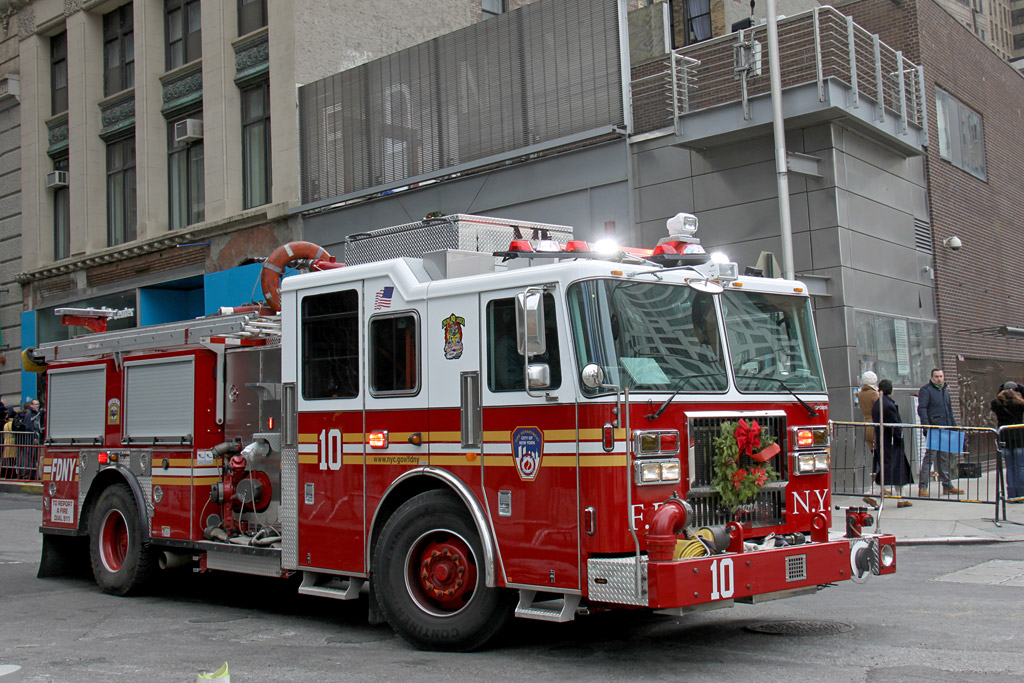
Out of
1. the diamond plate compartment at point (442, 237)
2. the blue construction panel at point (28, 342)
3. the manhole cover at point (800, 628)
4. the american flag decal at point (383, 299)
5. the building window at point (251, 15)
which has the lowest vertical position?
the manhole cover at point (800, 628)

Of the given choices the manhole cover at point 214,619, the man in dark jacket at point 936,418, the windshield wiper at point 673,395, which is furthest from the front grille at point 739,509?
the man in dark jacket at point 936,418

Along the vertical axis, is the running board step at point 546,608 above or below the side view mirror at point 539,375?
below

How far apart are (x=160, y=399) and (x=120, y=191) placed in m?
20.4

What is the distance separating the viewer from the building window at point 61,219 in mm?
30016

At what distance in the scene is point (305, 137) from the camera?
906 inches

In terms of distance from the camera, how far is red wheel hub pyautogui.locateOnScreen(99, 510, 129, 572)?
1017cm

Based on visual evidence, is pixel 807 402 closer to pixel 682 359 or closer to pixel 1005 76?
pixel 682 359

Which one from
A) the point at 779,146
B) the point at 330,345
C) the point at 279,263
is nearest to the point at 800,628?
the point at 330,345

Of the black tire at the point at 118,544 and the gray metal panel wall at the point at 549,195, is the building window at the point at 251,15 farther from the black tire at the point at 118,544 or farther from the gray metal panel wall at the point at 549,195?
the black tire at the point at 118,544

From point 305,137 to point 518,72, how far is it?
5.93m

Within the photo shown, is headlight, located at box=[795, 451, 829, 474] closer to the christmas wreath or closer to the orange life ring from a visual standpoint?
the christmas wreath

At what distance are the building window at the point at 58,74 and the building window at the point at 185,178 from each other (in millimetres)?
5325

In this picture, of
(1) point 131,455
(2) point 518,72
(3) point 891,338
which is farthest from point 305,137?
A: (1) point 131,455

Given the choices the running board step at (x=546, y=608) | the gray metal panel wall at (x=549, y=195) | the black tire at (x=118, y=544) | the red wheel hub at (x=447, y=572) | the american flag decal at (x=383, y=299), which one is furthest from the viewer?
the gray metal panel wall at (x=549, y=195)
